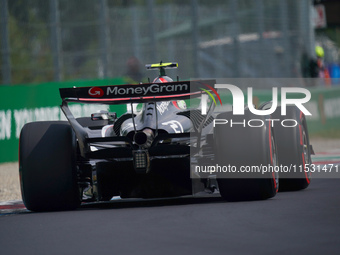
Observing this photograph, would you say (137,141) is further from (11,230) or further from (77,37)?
(77,37)

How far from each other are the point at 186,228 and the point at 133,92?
2057 millimetres

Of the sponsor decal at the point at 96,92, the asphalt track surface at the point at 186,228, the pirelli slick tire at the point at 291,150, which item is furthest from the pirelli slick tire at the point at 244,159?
the pirelli slick tire at the point at 291,150

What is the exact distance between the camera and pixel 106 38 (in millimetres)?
16984

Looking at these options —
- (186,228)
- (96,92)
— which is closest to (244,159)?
(96,92)

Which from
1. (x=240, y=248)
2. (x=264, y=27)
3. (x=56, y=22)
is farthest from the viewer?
(x=264, y=27)

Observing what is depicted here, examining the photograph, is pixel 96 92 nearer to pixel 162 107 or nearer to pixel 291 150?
pixel 162 107

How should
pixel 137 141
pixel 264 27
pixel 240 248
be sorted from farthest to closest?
pixel 264 27 → pixel 137 141 → pixel 240 248

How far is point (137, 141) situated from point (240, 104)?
3.89ft

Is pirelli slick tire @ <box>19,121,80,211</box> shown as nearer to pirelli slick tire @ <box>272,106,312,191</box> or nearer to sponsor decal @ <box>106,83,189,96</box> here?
sponsor decal @ <box>106,83,189,96</box>

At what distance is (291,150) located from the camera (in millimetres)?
9500

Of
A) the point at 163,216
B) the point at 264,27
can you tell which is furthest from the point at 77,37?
the point at 163,216

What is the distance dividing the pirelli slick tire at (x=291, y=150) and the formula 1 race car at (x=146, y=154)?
36.5 inches

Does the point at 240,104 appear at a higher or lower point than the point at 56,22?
lower

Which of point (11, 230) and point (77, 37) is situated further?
point (77, 37)
